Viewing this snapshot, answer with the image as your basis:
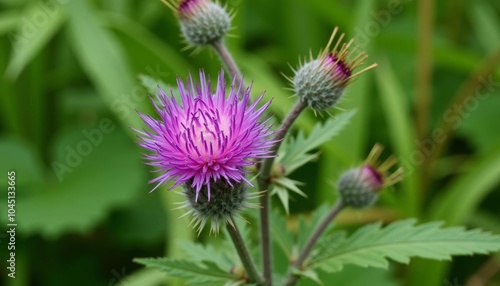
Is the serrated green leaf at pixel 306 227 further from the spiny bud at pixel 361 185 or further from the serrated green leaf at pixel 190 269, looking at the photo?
the serrated green leaf at pixel 190 269

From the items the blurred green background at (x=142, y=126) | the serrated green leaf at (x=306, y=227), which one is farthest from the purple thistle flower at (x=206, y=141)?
the blurred green background at (x=142, y=126)

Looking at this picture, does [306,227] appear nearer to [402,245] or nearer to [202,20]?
[402,245]

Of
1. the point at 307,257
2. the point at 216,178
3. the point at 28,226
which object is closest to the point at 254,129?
the point at 216,178

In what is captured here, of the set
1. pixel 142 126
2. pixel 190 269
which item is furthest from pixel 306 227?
pixel 142 126

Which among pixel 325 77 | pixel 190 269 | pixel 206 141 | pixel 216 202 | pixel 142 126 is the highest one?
pixel 142 126

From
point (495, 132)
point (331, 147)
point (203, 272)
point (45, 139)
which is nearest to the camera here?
point (203, 272)

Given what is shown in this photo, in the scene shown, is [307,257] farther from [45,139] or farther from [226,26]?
[45,139]
